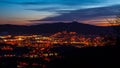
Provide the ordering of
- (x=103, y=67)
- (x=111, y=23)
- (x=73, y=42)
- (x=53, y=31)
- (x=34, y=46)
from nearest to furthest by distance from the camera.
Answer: (x=103, y=67) → (x=111, y=23) → (x=73, y=42) → (x=34, y=46) → (x=53, y=31)

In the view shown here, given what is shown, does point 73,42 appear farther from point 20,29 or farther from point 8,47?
point 20,29

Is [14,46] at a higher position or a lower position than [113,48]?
lower

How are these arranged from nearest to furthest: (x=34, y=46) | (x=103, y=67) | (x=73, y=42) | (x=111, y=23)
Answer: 1. (x=103, y=67)
2. (x=111, y=23)
3. (x=73, y=42)
4. (x=34, y=46)

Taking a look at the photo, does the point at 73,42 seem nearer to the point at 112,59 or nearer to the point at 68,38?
the point at 68,38

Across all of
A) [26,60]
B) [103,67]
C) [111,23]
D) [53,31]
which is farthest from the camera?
[53,31]

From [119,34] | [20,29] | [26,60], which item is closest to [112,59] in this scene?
[119,34]

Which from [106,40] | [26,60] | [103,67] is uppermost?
[106,40]

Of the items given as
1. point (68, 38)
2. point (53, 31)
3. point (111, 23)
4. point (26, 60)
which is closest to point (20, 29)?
point (53, 31)

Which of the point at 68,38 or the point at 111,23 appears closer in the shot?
the point at 111,23

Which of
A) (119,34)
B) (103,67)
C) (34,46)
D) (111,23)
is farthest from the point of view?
(34,46)
